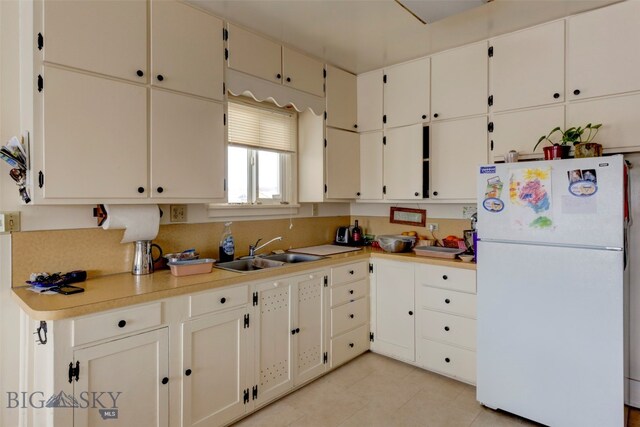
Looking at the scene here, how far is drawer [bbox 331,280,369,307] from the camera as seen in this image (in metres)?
2.89

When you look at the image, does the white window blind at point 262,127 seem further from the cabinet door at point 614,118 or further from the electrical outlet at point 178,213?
the cabinet door at point 614,118

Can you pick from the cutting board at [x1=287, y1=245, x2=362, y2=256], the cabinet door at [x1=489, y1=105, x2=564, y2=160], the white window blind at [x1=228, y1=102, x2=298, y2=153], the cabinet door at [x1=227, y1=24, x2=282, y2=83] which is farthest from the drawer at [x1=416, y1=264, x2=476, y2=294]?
the cabinet door at [x1=227, y1=24, x2=282, y2=83]

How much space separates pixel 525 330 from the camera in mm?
2203

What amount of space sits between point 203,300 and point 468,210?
7.58 feet

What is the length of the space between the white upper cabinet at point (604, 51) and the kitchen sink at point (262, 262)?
2204 millimetres

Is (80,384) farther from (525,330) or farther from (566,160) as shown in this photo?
(566,160)

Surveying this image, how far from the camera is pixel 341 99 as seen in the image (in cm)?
339

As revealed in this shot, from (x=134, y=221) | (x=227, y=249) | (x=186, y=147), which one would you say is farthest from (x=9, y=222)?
(x=227, y=249)

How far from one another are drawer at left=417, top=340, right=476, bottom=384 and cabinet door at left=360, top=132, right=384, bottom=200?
1.38 m

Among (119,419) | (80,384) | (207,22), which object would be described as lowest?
(119,419)

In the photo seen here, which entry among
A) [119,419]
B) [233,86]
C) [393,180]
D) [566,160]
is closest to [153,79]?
[233,86]

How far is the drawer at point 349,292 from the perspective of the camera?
2.89 meters

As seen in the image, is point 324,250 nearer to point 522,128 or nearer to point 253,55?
point 253,55

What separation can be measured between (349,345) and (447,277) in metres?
1.00
